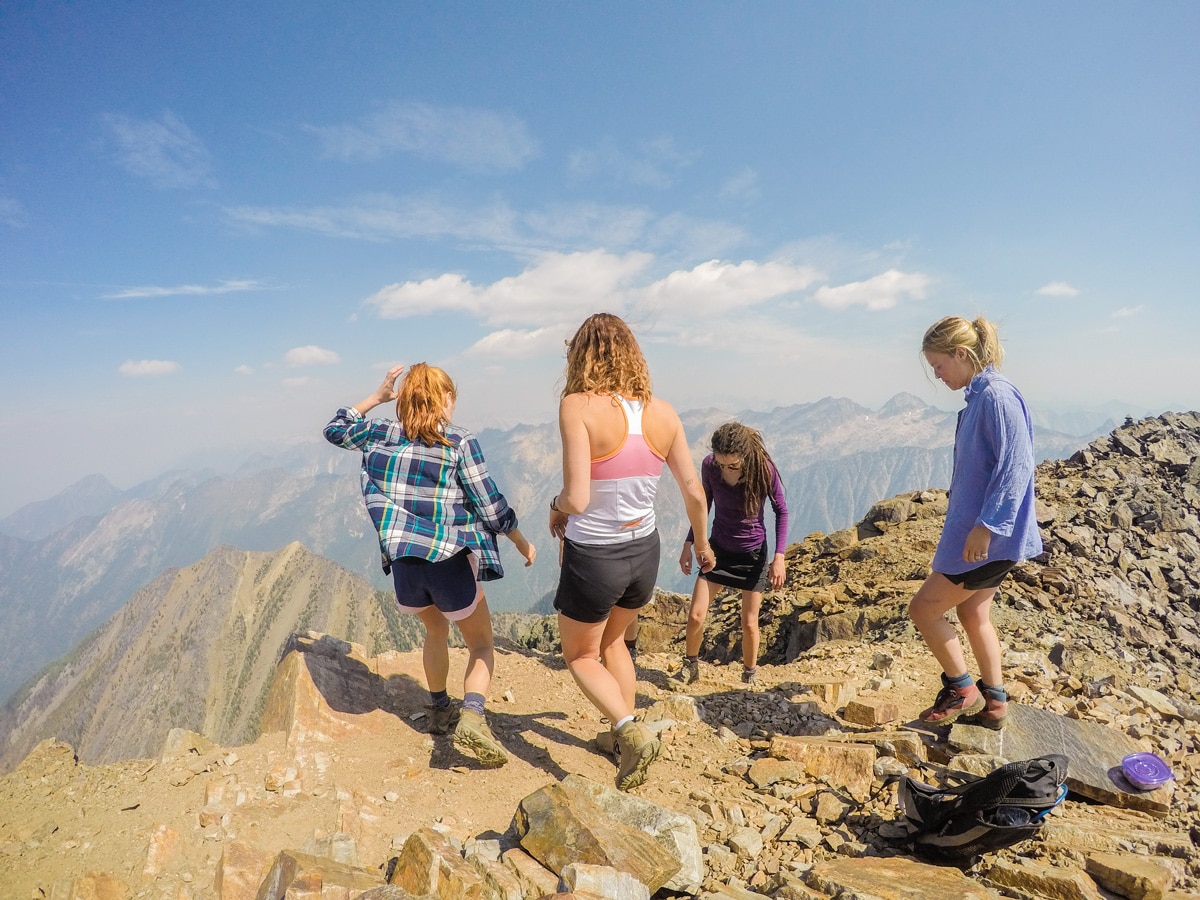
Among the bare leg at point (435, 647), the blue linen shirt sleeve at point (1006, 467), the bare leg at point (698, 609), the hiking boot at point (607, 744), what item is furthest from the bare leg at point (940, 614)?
the bare leg at point (435, 647)

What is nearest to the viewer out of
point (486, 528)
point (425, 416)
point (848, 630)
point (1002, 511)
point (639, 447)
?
point (639, 447)

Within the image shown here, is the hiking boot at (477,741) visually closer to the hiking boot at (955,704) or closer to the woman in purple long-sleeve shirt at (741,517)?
the woman in purple long-sleeve shirt at (741,517)

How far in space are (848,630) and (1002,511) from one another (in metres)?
6.94

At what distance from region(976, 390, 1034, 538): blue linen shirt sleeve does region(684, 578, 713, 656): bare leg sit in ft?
9.28

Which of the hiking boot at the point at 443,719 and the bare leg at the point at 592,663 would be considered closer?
the bare leg at the point at 592,663

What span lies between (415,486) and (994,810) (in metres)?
4.04

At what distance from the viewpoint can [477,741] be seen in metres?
4.41

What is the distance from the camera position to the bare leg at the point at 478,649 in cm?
487

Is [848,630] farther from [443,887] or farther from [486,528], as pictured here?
[443,887]

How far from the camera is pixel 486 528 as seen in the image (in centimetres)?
481

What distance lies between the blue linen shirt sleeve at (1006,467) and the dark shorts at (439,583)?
3693mm

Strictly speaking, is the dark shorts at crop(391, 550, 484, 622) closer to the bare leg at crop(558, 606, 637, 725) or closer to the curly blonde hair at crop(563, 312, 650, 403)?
the bare leg at crop(558, 606, 637, 725)

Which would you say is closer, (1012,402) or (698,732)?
(1012,402)

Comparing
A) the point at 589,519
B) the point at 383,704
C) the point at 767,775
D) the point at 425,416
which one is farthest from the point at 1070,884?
the point at 383,704
